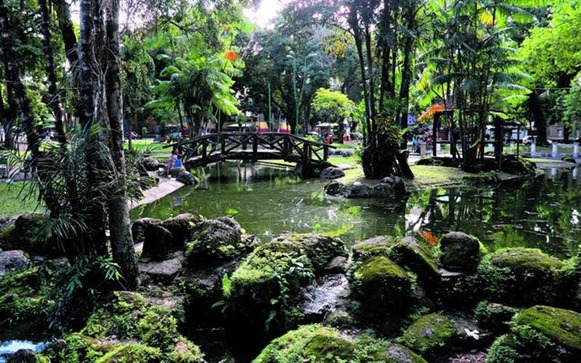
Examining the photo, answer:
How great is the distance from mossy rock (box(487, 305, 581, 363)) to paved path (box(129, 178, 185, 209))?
37.8 feet

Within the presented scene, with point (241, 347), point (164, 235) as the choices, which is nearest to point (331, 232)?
point (164, 235)

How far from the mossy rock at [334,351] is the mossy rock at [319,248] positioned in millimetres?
1761

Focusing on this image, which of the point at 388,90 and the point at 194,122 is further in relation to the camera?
the point at 194,122

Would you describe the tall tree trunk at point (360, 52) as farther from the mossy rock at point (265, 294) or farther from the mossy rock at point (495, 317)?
the mossy rock at point (495, 317)

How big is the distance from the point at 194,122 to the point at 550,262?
84.9 feet

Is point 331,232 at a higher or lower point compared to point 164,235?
lower

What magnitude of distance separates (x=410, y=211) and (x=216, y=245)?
24.9ft

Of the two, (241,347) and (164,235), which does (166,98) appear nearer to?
(164,235)

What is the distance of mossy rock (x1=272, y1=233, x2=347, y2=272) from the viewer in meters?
6.04

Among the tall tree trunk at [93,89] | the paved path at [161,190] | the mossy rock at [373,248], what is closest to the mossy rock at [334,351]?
the mossy rock at [373,248]

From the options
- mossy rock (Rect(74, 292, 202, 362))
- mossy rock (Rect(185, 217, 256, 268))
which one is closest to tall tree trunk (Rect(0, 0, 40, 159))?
mossy rock (Rect(185, 217, 256, 268))

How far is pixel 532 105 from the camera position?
3369 centimetres

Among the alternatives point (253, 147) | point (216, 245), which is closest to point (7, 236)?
point (216, 245)

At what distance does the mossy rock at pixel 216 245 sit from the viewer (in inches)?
242
